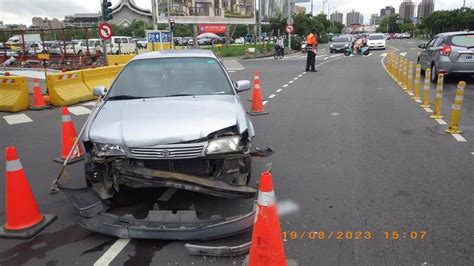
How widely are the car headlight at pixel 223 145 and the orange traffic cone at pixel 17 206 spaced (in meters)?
1.83

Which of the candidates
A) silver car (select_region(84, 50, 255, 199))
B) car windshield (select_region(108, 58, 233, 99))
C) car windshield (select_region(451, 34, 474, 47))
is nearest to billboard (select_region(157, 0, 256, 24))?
car windshield (select_region(451, 34, 474, 47))

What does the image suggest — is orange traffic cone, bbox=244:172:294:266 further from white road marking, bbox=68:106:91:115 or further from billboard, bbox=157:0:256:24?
billboard, bbox=157:0:256:24

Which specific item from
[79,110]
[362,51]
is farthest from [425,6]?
[79,110]

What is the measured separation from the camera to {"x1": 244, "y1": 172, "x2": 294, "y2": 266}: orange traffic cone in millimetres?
3080

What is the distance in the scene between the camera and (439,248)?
145 inches

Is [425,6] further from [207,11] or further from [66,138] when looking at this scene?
[66,138]

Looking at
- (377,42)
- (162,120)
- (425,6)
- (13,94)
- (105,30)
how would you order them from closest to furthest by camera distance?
(162,120) → (13,94) → (105,30) → (377,42) → (425,6)

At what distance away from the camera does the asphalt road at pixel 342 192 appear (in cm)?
369

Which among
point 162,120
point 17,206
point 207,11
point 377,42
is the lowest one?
point 377,42

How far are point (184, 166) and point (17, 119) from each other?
7.85 metres

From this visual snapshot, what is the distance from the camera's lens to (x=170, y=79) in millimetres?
5629

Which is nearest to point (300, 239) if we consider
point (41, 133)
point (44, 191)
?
point (44, 191)

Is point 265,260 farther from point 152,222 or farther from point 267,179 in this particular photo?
point 152,222

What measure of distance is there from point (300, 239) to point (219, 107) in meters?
1.71
